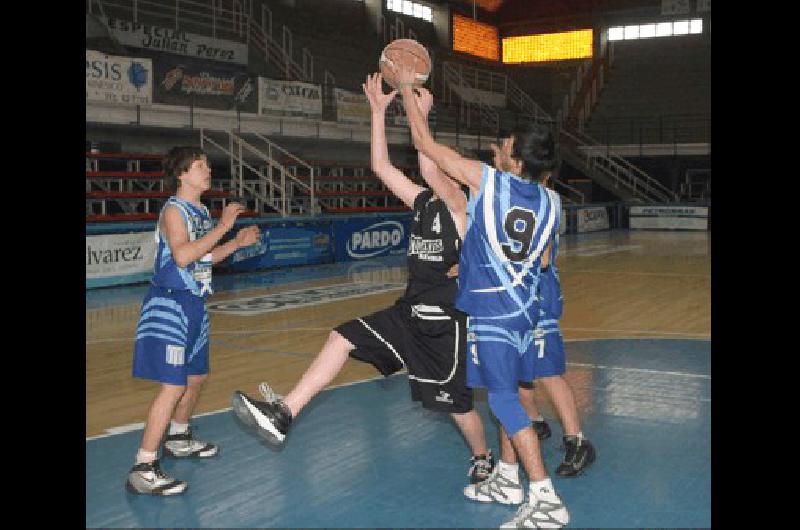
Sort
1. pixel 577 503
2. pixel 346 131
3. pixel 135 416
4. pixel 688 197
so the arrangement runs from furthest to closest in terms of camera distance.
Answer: pixel 688 197
pixel 346 131
pixel 135 416
pixel 577 503

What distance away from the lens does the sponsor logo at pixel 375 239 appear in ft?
60.2

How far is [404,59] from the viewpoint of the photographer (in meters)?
4.66

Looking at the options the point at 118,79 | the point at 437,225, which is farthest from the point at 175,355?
the point at 118,79

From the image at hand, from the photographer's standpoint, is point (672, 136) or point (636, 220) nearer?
point (636, 220)

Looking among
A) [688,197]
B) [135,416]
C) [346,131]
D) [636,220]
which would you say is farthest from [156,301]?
[688,197]

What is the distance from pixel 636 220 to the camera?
28.8 meters

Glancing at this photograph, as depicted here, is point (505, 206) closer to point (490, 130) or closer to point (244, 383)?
point (244, 383)

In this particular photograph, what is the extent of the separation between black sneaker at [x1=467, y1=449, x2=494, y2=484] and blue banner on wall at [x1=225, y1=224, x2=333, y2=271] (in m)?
11.2

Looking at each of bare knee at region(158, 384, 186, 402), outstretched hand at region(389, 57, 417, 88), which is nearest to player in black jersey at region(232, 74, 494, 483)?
outstretched hand at region(389, 57, 417, 88)

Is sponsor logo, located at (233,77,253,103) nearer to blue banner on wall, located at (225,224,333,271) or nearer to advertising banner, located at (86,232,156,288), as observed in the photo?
blue banner on wall, located at (225,224,333,271)

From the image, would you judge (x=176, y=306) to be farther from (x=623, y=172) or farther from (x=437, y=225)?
(x=623, y=172)

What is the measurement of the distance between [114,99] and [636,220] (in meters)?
18.3
